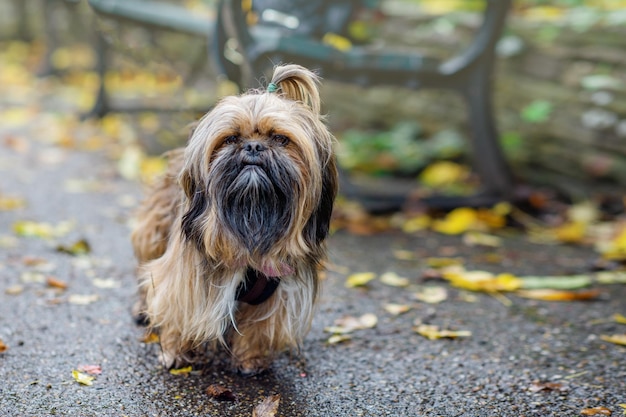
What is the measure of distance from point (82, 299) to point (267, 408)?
1455 millimetres

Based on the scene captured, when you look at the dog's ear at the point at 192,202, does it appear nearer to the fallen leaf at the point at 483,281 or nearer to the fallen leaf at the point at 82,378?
the fallen leaf at the point at 82,378

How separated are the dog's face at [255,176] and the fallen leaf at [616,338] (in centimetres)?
158

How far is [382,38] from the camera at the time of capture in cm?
749

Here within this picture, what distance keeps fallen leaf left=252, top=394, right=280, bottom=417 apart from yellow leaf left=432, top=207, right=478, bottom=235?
2.70m

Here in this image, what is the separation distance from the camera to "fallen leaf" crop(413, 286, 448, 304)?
415 centimetres

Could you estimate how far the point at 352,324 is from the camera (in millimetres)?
3814

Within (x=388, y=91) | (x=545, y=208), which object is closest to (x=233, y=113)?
(x=545, y=208)

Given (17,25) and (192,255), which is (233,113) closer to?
(192,255)

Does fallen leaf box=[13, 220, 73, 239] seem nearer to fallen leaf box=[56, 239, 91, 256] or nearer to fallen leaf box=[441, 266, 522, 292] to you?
fallen leaf box=[56, 239, 91, 256]

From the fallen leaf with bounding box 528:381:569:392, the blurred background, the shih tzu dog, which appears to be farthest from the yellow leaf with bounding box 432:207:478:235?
the shih tzu dog

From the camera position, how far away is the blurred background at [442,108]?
225 inches

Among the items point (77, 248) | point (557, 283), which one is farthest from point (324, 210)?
point (77, 248)

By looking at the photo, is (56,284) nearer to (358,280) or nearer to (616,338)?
(358,280)

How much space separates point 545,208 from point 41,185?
389cm
